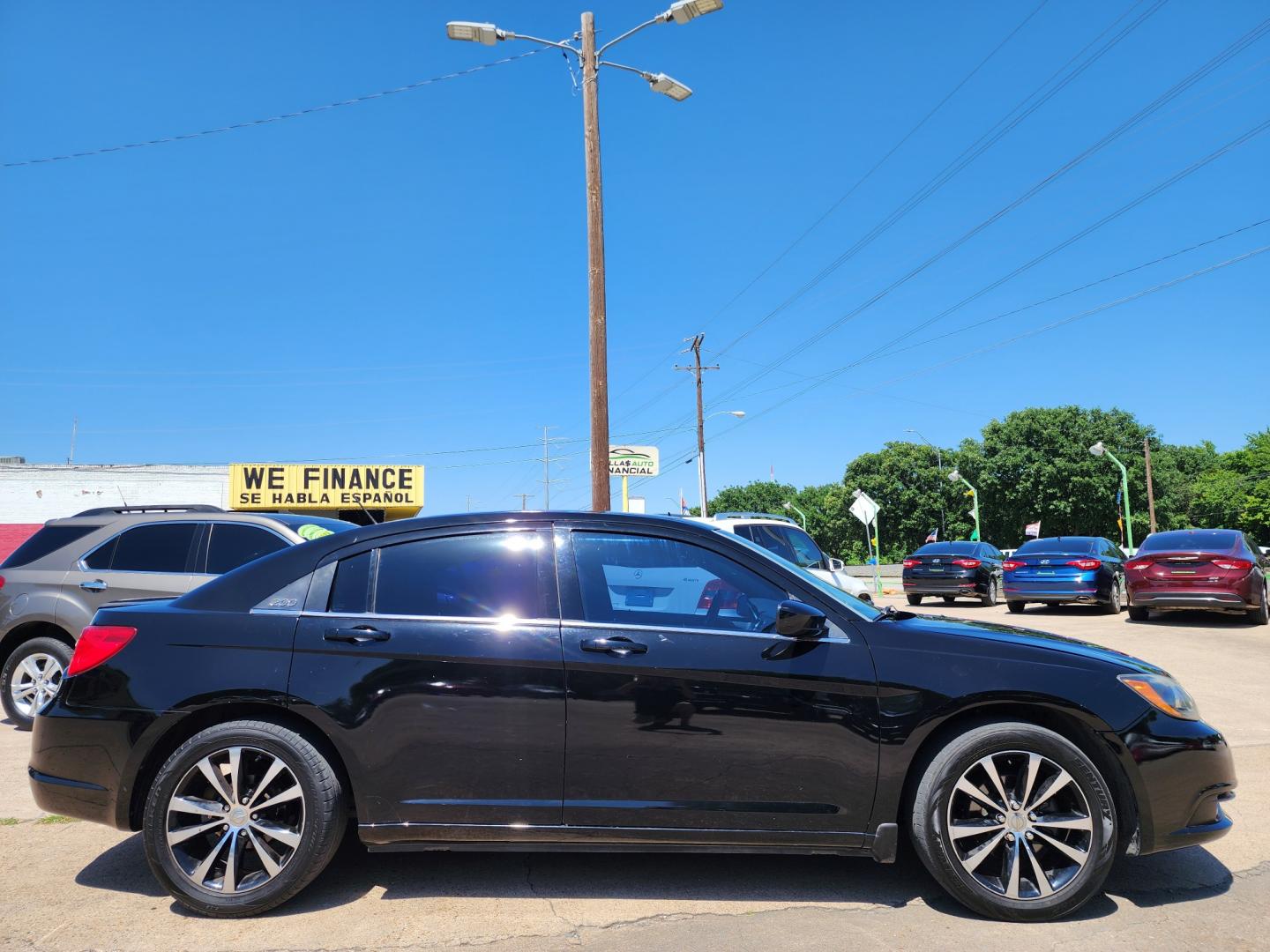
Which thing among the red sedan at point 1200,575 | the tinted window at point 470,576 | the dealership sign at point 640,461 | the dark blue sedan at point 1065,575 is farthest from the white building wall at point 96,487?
the tinted window at point 470,576

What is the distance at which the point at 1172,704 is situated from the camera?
3.49 metres

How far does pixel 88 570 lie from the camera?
23.4 ft

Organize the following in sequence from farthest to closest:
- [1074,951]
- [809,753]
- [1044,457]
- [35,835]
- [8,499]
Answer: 1. [1044,457]
2. [8,499]
3. [35,835]
4. [809,753]
5. [1074,951]

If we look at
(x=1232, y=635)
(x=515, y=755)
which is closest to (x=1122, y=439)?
(x=1232, y=635)

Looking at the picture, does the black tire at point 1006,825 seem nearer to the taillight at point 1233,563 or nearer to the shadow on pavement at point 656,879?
the shadow on pavement at point 656,879

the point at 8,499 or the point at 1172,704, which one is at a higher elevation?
the point at 8,499

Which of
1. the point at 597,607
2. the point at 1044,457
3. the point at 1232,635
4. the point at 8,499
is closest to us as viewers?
the point at 597,607

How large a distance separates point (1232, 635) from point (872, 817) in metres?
11.9

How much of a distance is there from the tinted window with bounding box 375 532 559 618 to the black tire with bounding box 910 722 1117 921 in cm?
163

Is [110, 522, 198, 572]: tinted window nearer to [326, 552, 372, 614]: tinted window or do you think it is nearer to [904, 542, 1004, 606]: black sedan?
[326, 552, 372, 614]: tinted window

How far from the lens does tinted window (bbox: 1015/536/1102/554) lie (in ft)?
55.5

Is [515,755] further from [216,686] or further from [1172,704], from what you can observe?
[1172,704]

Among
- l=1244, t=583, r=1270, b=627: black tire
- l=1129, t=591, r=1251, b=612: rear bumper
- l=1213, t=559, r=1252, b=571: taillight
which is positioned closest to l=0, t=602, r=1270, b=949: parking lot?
l=1129, t=591, r=1251, b=612: rear bumper

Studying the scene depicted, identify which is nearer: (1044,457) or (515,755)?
(515,755)
